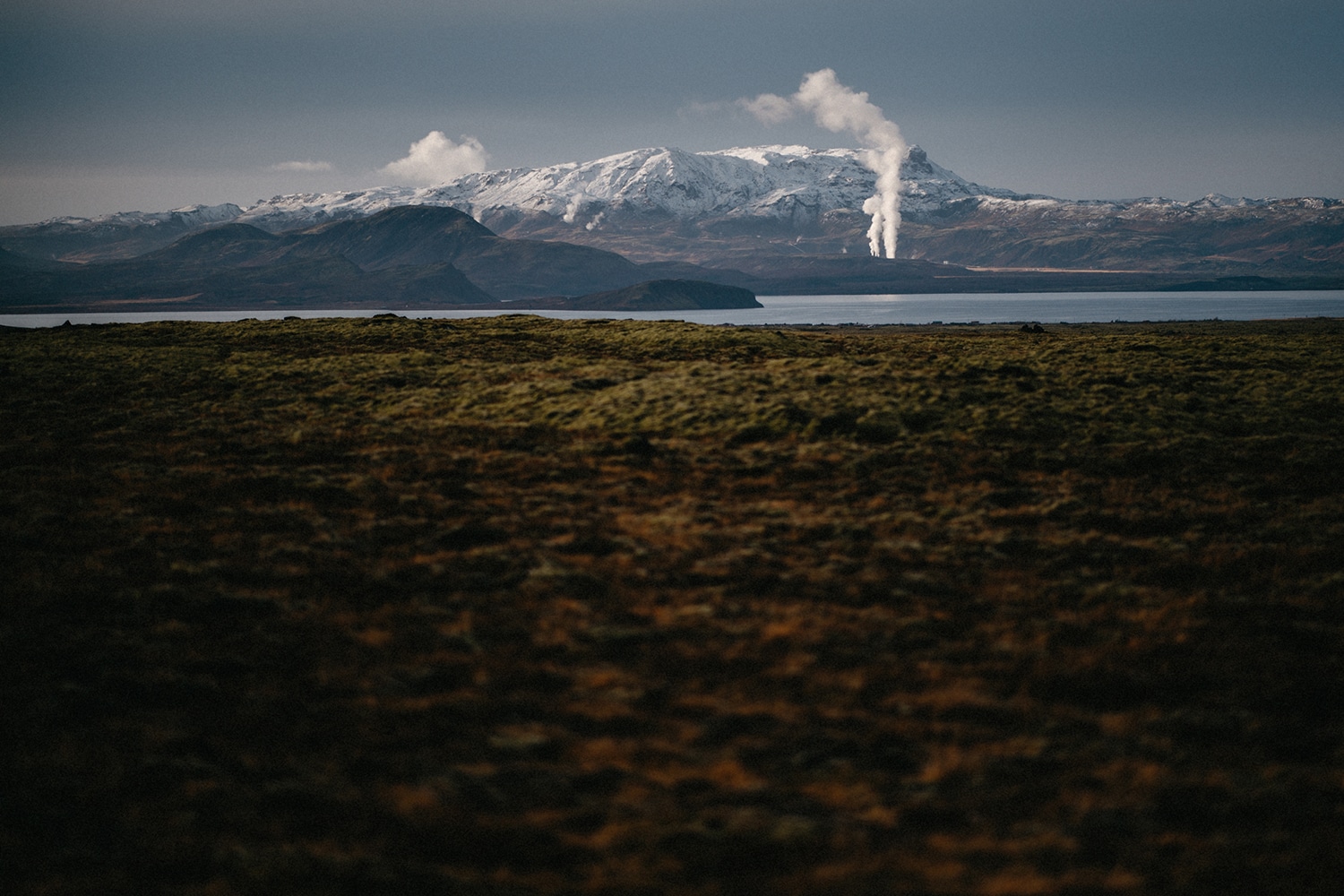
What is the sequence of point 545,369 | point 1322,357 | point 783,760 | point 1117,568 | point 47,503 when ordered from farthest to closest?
point 1322,357, point 545,369, point 47,503, point 1117,568, point 783,760

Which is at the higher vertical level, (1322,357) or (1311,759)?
(1322,357)

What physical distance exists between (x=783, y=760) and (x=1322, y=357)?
172ft

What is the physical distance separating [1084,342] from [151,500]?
183 ft

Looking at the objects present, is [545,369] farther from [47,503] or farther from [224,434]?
[47,503]

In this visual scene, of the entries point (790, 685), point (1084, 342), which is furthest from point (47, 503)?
point (1084, 342)

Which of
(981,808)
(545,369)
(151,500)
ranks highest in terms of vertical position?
(545,369)

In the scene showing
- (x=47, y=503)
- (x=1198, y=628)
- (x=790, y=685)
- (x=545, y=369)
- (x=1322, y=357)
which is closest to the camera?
(x=790, y=685)

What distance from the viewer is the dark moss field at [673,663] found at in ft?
25.4

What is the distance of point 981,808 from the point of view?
8367 millimetres

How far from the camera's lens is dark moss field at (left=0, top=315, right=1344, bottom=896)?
25.4 ft

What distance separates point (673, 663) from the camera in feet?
37.2

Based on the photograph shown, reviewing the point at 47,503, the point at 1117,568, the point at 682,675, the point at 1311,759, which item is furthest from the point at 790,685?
the point at 47,503

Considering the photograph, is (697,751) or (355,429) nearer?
(697,751)

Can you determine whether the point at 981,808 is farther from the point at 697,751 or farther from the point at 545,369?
the point at 545,369
